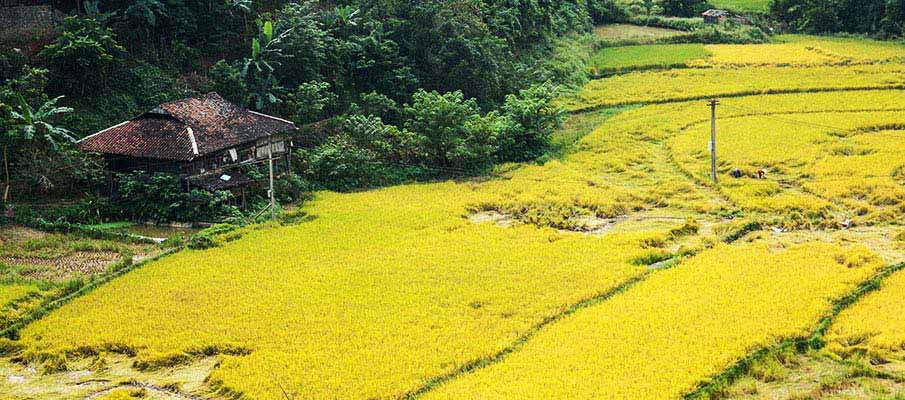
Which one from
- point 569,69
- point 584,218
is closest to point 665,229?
point 584,218

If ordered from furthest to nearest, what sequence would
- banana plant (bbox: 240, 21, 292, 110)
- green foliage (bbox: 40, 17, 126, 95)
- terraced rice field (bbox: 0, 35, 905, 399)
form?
1. banana plant (bbox: 240, 21, 292, 110)
2. green foliage (bbox: 40, 17, 126, 95)
3. terraced rice field (bbox: 0, 35, 905, 399)

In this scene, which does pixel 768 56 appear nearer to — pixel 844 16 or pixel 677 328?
pixel 844 16

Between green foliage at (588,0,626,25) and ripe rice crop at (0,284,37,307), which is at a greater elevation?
green foliage at (588,0,626,25)

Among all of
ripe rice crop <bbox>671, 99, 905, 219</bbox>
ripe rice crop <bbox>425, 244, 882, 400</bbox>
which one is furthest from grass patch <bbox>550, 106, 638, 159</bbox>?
ripe rice crop <bbox>425, 244, 882, 400</bbox>

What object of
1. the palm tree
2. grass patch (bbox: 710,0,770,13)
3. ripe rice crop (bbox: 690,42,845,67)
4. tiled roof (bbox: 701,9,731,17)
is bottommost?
ripe rice crop (bbox: 690,42,845,67)

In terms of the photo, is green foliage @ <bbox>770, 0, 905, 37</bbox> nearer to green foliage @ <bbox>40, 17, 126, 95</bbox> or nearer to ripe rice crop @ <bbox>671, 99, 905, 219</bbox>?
ripe rice crop @ <bbox>671, 99, 905, 219</bbox>

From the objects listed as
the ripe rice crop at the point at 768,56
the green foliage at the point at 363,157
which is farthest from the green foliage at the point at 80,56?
the ripe rice crop at the point at 768,56
